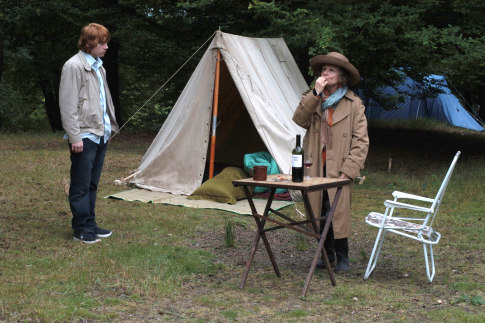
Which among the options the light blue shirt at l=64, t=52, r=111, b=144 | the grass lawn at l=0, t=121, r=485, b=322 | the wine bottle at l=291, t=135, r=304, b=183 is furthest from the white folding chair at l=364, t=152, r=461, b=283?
the light blue shirt at l=64, t=52, r=111, b=144

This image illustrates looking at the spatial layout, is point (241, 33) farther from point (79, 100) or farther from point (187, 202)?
point (79, 100)

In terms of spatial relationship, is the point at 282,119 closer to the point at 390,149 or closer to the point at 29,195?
the point at 29,195

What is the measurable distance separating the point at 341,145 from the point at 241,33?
696cm

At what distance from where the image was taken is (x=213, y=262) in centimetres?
406

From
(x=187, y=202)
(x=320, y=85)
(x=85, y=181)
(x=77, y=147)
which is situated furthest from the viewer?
(x=187, y=202)

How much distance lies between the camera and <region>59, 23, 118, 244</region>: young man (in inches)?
162

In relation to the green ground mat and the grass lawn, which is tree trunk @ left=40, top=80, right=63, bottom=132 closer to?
the grass lawn

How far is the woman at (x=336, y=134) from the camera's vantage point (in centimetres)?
372

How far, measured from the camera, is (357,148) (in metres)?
3.75

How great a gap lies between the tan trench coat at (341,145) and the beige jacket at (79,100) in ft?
5.05

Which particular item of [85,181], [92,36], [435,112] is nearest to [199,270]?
[85,181]

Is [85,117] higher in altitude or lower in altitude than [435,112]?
higher

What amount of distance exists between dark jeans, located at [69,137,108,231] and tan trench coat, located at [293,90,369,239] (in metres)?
1.60

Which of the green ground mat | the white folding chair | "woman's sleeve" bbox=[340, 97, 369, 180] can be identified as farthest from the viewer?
the green ground mat
